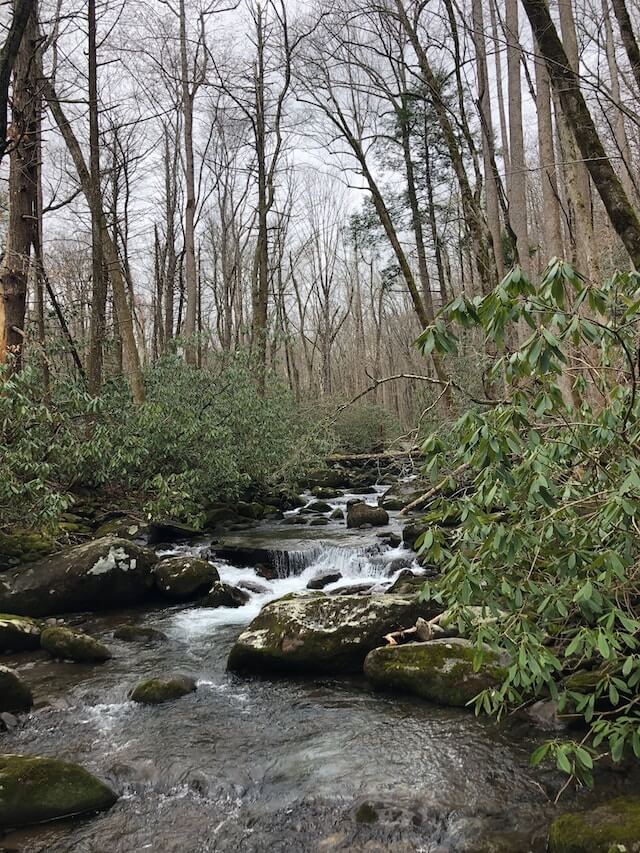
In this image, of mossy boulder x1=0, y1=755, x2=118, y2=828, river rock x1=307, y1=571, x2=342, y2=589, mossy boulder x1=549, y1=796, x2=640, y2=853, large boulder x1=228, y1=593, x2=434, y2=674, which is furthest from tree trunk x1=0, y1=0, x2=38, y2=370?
mossy boulder x1=549, y1=796, x2=640, y2=853

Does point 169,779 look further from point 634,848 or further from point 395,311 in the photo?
point 395,311

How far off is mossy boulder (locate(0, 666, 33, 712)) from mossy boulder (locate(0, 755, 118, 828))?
1.40 meters

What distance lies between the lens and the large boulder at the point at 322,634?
6238 millimetres

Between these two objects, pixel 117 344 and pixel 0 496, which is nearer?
pixel 0 496

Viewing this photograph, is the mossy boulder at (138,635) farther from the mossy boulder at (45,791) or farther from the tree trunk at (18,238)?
the tree trunk at (18,238)

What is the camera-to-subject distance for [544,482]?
260cm

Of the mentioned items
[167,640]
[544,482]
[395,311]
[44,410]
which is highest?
[395,311]

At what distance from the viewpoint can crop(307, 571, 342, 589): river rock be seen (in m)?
9.51

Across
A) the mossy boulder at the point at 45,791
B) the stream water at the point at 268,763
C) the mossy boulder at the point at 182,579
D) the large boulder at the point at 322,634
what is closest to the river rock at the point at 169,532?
the mossy boulder at the point at 182,579

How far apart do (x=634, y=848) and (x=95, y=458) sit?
832 cm

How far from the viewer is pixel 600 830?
10.6ft

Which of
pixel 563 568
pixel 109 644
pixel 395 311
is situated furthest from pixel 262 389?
pixel 395 311

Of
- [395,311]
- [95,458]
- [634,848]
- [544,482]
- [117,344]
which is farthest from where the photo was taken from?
[395,311]

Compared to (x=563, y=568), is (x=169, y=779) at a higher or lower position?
lower
